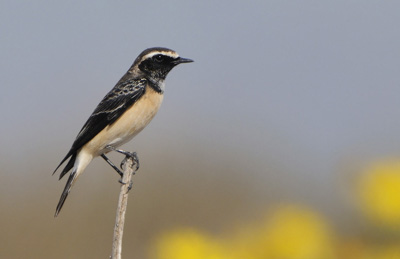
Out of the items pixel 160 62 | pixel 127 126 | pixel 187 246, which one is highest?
pixel 160 62

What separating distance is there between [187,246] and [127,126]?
2.63 meters

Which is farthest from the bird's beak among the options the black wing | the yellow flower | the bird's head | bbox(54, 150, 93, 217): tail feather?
the yellow flower

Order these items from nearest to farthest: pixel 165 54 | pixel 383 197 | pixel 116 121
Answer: pixel 383 197
pixel 116 121
pixel 165 54

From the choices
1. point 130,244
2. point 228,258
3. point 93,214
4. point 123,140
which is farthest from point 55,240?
point 228,258

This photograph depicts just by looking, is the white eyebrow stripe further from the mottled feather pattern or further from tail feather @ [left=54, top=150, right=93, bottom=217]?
tail feather @ [left=54, top=150, right=93, bottom=217]

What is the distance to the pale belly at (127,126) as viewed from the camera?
4029 millimetres

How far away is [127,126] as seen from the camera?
4016 mm

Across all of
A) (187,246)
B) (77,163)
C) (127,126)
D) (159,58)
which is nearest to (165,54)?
(159,58)

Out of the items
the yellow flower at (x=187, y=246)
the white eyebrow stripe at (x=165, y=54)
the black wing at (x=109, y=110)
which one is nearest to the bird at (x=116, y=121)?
the black wing at (x=109, y=110)

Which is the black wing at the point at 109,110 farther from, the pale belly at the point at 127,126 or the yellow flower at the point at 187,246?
the yellow flower at the point at 187,246

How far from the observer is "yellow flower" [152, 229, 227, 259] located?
1.39m

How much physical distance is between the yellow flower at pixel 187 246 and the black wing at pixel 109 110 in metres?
2.59

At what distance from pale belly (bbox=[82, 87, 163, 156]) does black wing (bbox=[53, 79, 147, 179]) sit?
0.04 m

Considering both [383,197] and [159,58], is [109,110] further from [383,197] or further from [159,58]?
[383,197]
